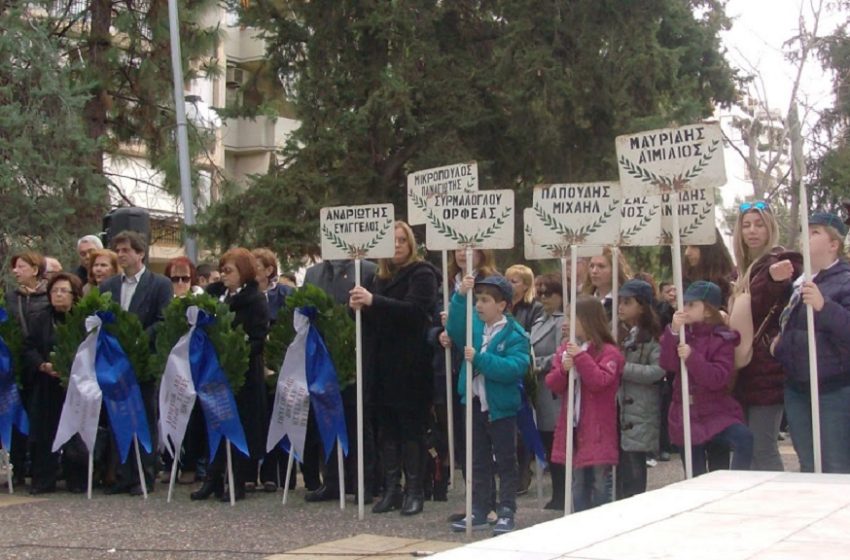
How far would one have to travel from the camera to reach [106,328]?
33.5 feet

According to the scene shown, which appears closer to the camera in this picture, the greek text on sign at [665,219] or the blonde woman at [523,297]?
the greek text on sign at [665,219]

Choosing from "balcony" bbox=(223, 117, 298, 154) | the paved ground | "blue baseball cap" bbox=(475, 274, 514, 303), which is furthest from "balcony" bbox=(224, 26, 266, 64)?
"blue baseball cap" bbox=(475, 274, 514, 303)

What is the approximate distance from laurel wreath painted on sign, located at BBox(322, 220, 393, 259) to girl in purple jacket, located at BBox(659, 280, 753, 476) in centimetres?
235

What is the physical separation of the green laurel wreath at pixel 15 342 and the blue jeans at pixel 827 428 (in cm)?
660

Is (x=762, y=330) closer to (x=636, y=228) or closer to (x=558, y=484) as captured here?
(x=636, y=228)

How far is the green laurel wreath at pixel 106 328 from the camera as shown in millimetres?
10195

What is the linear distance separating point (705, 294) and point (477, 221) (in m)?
1.77

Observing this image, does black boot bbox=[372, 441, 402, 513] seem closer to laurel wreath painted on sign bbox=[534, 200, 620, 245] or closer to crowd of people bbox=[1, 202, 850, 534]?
crowd of people bbox=[1, 202, 850, 534]

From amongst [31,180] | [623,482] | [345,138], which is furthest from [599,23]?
[623,482]

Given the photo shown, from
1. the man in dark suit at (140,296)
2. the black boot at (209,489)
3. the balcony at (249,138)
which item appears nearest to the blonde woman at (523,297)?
the black boot at (209,489)

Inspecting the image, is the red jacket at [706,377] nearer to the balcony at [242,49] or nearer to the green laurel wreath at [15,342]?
the green laurel wreath at [15,342]

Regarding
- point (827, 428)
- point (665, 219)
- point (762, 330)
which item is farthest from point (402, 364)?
point (827, 428)

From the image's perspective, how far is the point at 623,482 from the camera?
26.8 ft

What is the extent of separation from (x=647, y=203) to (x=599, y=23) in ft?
39.1
